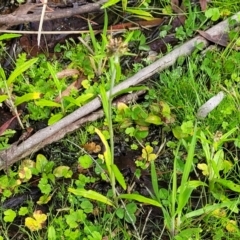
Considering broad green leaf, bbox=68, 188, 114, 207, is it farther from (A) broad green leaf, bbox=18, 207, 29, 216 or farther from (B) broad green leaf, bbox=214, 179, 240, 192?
(B) broad green leaf, bbox=214, 179, 240, 192

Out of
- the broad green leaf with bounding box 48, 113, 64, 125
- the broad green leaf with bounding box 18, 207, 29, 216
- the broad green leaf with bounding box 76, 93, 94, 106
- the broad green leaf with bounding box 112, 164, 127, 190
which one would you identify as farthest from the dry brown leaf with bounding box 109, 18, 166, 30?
the broad green leaf with bounding box 18, 207, 29, 216

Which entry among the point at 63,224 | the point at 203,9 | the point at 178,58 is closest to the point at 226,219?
the point at 63,224

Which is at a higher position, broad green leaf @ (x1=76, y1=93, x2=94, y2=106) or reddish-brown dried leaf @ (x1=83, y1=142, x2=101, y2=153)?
broad green leaf @ (x1=76, y1=93, x2=94, y2=106)

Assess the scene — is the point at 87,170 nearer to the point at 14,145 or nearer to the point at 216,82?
the point at 14,145

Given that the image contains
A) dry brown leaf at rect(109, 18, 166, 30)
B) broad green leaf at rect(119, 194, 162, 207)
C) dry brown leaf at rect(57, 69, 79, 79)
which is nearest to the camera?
broad green leaf at rect(119, 194, 162, 207)

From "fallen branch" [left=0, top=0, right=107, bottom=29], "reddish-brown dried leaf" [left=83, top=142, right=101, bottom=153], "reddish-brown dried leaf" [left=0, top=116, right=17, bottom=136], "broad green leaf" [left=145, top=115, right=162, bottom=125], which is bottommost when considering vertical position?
"reddish-brown dried leaf" [left=83, top=142, right=101, bottom=153]

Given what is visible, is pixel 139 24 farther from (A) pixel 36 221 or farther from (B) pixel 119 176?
(A) pixel 36 221

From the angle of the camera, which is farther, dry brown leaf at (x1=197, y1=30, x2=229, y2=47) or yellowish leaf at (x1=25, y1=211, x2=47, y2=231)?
dry brown leaf at (x1=197, y1=30, x2=229, y2=47)
